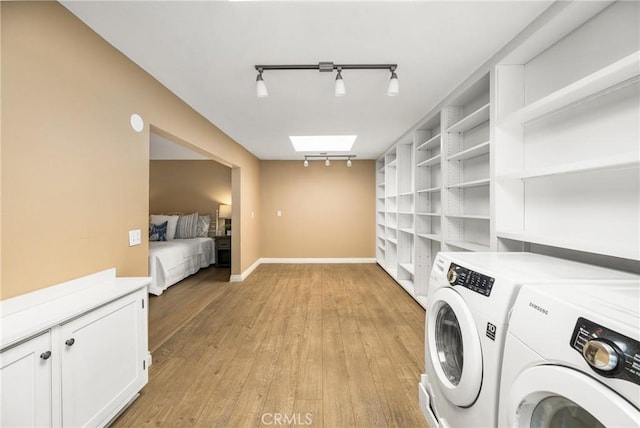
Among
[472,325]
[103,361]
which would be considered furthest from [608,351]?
[103,361]

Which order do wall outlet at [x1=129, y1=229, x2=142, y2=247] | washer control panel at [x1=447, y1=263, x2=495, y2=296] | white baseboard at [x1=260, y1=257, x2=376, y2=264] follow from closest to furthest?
washer control panel at [x1=447, y1=263, x2=495, y2=296]
wall outlet at [x1=129, y1=229, x2=142, y2=247]
white baseboard at [x1=260, y1=257, x2=376, y2=264]

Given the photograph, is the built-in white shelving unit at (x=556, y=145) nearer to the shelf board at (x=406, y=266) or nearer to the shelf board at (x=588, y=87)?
the shelf board at (x=588, y=87)

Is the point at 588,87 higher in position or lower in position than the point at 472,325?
higher

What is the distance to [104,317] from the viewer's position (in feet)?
4.32

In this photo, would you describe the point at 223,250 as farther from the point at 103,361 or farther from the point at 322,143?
the point at 103,361

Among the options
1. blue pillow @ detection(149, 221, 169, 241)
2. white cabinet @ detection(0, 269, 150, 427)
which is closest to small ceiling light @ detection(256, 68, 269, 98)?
white cabinet @ detection(0, 269, 150, 427)

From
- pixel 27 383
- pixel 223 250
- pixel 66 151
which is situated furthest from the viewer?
pixel 223 250

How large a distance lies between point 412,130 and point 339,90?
1.97m

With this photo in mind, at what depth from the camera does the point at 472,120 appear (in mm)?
2203

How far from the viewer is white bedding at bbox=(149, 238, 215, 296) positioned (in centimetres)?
372

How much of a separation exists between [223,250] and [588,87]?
219 inches

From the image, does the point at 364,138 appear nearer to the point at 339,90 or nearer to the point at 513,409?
the point at 339,90

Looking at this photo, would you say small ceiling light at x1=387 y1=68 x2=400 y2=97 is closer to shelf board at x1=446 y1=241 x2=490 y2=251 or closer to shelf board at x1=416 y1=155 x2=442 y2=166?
→ shelf board at x1=416 y1=155 x2=442 y2=166

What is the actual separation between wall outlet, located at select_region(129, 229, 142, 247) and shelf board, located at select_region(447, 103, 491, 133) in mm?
2893
